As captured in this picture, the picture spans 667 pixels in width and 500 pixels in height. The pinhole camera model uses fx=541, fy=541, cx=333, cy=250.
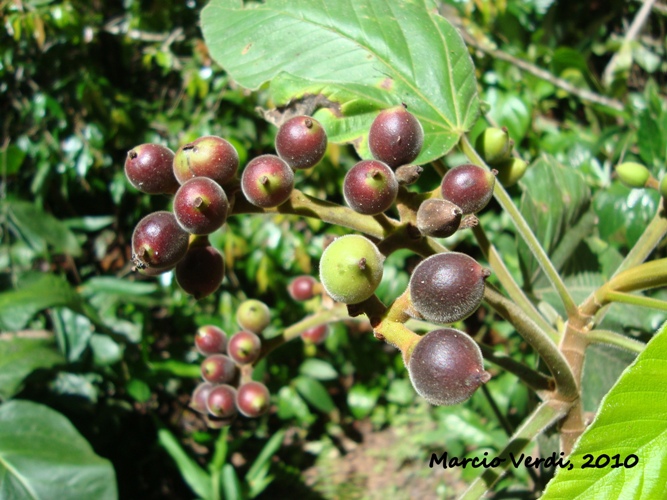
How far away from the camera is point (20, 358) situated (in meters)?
1.93

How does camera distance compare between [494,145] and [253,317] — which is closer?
[494,145]

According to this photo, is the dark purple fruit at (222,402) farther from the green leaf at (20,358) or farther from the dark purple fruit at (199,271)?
the green leaf at (20,358)

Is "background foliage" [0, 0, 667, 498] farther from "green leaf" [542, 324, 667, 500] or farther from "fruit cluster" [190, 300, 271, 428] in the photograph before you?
"green leaf" [542, 324, 667, 500]

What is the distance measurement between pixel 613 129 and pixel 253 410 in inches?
71.4

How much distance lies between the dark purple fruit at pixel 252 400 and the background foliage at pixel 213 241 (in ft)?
3.67

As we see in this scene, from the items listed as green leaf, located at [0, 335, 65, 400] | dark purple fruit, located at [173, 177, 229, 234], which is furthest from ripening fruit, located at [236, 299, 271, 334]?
green leaf, located at [0, 335, 65, 400]

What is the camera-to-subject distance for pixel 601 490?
59 cm

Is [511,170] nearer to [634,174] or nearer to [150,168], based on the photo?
[634,174]

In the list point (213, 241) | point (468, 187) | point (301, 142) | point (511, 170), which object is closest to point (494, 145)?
point (511, 170)

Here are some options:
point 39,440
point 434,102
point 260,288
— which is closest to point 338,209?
point 434,102

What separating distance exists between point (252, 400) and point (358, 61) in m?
0.67

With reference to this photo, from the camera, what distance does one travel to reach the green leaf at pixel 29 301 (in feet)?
6.19

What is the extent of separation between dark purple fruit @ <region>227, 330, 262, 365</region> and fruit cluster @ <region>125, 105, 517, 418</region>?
29 centimetres

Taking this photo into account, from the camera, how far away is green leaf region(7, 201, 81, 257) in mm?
2469
